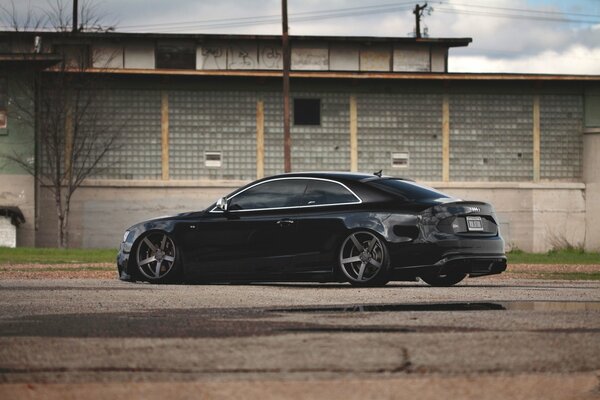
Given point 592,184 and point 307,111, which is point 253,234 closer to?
point 307,111

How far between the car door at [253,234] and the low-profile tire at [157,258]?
0.32m

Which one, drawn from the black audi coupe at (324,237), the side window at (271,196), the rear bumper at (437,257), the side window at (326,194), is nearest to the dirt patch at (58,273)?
the black audi coupe at (324,237)

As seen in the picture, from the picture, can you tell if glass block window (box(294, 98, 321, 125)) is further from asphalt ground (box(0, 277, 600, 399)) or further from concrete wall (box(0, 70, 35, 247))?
asphalt ground (box(0, 277, 600, 399))

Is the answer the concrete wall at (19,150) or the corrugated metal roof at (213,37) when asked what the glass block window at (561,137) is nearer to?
the corrugated metal roof at (213,37)

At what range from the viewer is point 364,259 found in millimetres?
13641

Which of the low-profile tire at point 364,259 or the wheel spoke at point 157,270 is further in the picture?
the wheel spoke at point 157,270

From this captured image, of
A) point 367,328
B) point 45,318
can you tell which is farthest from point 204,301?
point 367,328

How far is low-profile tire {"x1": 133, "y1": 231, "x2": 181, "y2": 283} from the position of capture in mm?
14734

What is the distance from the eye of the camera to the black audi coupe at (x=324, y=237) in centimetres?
1352

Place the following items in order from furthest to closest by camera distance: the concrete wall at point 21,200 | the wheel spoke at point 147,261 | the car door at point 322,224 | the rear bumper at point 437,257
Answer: the concrete wall at point 21,200
the wheel spoke at point 147,261
the car door at point 322,224
the rear bumper at point 437,257

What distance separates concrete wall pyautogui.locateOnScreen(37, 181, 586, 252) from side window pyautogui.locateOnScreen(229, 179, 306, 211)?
2471 centimetres

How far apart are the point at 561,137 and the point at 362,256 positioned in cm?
2942

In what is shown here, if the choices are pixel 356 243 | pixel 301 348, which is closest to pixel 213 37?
pixel 356 243

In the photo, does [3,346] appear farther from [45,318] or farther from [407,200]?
[407,200]
